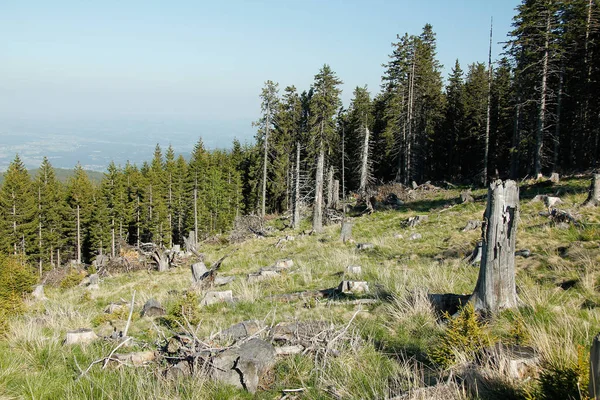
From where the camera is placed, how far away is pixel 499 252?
539 cm

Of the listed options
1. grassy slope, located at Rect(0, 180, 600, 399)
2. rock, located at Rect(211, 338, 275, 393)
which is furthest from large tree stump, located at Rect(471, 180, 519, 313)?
rock, located at Rect(211, 338, 275, 393)

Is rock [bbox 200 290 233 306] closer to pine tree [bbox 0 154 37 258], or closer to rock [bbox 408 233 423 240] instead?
rock [bbox 408 233 423 240]

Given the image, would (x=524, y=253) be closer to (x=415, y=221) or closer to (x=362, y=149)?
(x=415, y=221)

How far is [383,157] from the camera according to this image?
50.9 m

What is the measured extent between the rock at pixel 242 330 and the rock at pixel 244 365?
1.81ft

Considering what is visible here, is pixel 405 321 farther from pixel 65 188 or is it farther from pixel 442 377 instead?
pixel 65 188

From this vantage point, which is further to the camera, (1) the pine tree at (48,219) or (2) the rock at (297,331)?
(1) the pine tree at (48,219)

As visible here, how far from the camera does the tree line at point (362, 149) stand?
29.2 meters

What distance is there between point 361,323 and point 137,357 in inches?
123

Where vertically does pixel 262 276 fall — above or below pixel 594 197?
below

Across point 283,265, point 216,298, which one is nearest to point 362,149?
point 283,265

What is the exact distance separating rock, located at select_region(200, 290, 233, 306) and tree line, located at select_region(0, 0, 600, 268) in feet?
48.9

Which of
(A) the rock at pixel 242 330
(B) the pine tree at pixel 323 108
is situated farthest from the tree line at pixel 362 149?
(A) the rock at pixel 242 330

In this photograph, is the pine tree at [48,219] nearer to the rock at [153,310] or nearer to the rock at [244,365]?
the rock at [153,310]
